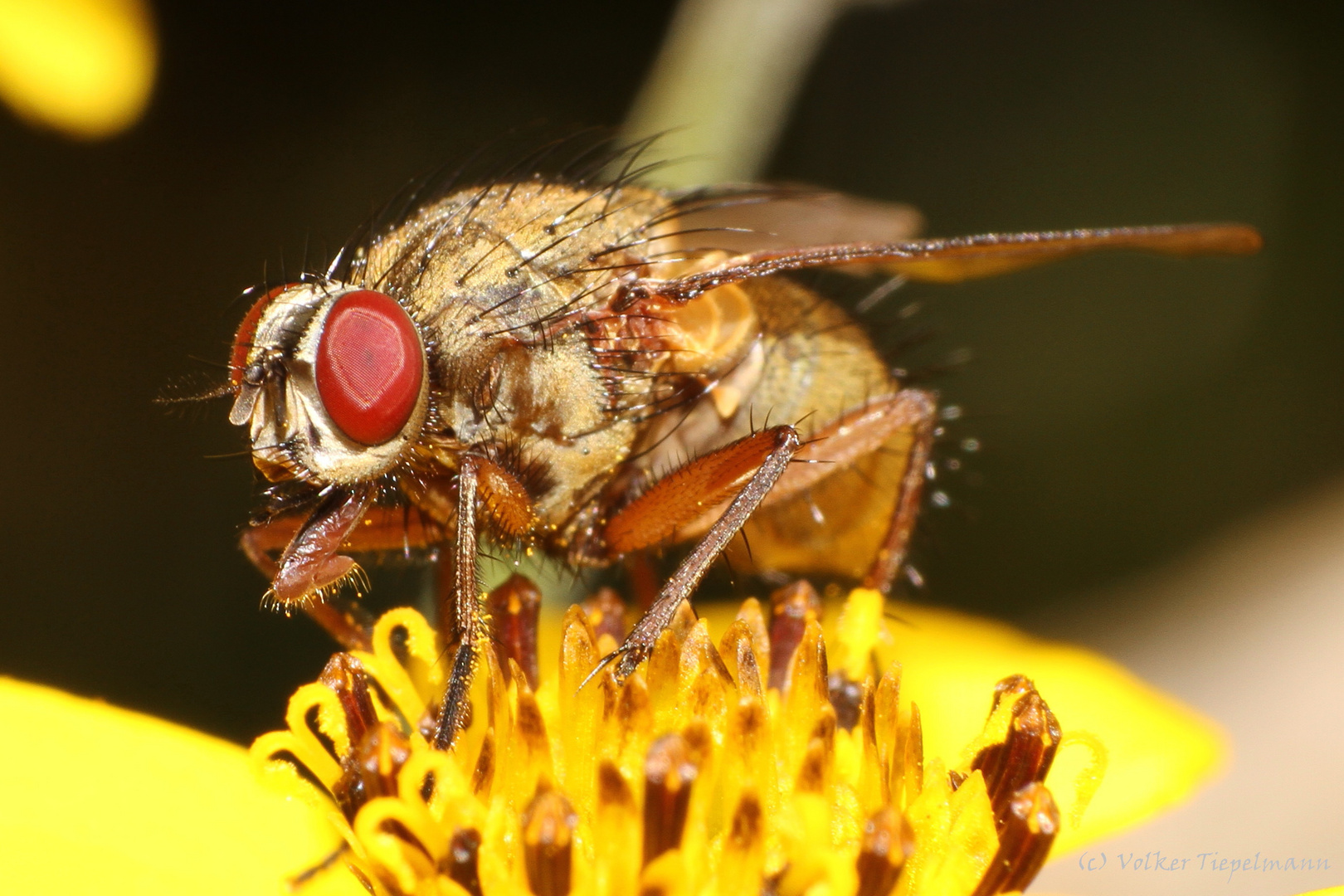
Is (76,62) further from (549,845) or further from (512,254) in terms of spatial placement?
(549,845)

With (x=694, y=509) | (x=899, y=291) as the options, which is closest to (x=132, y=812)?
(x=694, y=509)

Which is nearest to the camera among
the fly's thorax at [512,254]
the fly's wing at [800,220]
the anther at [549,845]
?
the anther at [549,845]

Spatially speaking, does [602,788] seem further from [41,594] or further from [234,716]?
[41,594]

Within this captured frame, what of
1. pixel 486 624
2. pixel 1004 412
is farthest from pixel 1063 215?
→ pixel 486 624

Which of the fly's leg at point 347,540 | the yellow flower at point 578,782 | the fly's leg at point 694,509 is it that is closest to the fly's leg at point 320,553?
the fly's leg at point 347,540

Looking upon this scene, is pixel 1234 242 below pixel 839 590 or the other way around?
the other way around

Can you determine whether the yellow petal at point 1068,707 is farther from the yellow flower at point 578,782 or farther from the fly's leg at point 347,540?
the fly's leg at point 347,540

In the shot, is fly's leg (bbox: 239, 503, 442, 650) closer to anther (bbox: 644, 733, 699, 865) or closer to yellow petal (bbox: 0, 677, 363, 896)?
yellow petal (bbox: 0, 677, 363, 896)

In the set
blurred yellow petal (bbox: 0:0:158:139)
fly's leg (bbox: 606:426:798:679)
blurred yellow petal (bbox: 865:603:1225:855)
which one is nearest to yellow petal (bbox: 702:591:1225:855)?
blurred yellow petal (bbox: 865:603:1225:855)
